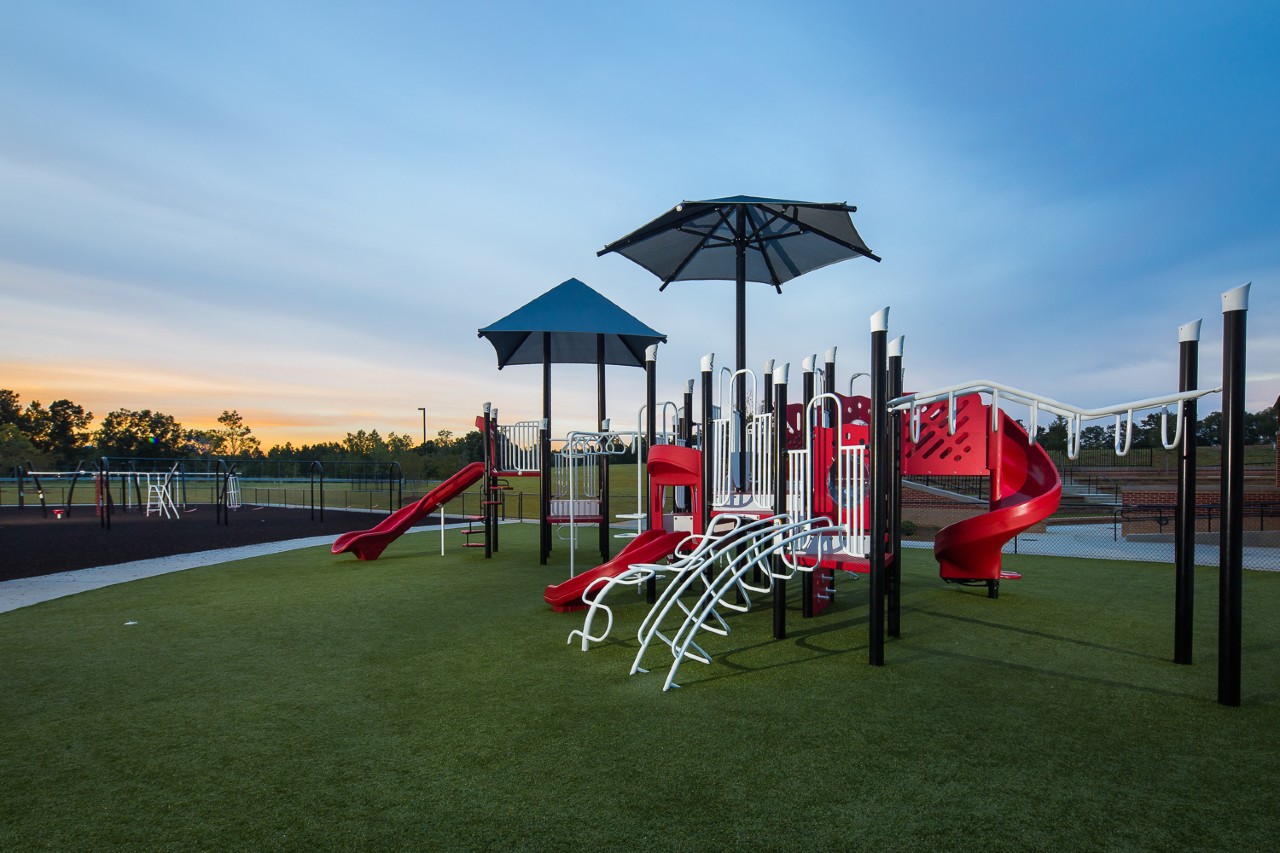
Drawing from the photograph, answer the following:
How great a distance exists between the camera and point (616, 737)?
373 centimetres

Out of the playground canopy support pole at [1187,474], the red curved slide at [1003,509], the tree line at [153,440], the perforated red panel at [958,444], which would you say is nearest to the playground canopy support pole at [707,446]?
the perforated red panel at [958,444]

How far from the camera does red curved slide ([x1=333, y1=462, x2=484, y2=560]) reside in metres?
12.0

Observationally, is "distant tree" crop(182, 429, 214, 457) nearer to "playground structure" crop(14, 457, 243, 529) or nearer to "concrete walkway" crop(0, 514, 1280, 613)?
"playground structure" crop(14, 457, 243, 529)

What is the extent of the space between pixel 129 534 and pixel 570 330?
12268 mm

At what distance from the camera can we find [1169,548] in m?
13.8

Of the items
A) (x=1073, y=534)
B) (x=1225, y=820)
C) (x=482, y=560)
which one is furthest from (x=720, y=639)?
(x=1073, y=534)

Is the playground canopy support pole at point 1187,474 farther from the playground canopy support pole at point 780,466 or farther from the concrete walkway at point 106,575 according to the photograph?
the concrete walkway at point 106,575

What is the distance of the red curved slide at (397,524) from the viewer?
472 inches

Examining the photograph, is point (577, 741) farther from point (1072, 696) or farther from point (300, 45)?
point (300, 45)

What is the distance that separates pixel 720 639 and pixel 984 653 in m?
2.32

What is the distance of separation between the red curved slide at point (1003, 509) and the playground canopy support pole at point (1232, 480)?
10.0 feet

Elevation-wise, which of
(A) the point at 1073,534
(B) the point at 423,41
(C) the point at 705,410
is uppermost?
(B) the point at 423,41

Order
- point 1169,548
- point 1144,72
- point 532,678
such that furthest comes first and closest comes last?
point 1169,548 < point 1144,72 < point 532,678

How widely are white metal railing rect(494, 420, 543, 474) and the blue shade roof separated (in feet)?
6.04
